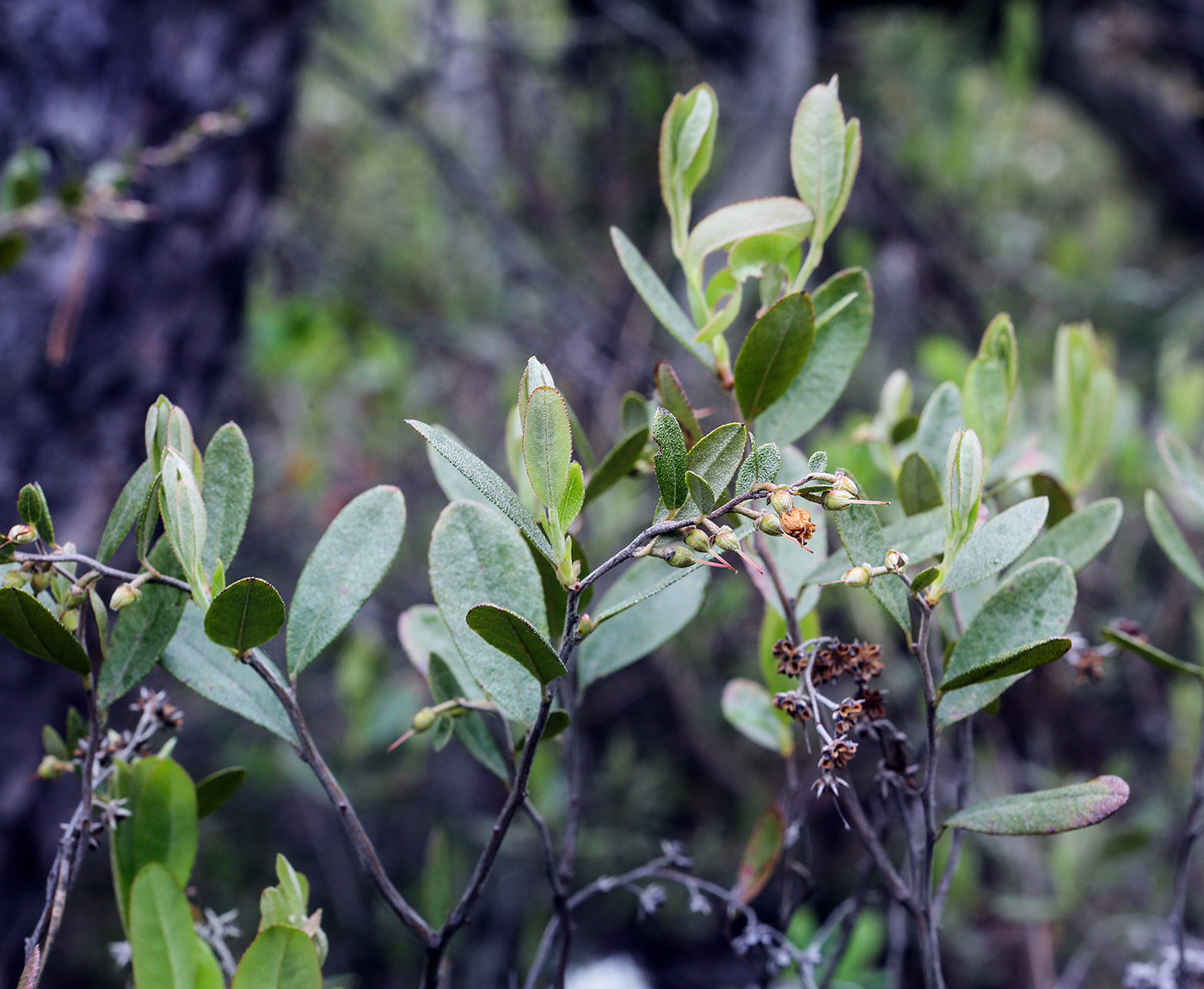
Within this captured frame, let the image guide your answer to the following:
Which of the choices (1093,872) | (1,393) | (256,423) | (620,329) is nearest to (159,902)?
(1,393)

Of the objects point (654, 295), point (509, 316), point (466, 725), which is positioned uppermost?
point (654, 295)

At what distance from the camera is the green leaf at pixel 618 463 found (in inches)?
15.9

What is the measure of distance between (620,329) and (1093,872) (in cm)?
137

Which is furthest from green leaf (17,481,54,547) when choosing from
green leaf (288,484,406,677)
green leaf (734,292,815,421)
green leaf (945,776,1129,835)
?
green leaf (945,776,1129,835)

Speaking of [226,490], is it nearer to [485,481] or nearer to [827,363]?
[485,481]

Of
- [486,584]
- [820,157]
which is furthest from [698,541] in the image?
[820,157]

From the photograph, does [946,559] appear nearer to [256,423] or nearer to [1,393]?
[1,393]

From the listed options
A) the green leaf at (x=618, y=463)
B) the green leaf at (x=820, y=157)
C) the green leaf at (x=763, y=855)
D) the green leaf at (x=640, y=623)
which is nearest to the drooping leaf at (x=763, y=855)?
the green leaf at (x=763, y=855)

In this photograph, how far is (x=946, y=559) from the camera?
354 mm

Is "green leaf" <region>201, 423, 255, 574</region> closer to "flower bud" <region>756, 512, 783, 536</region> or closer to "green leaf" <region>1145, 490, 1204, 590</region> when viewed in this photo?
"flower bud" <region>756, 512, 783, 536</region>

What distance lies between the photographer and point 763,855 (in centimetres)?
50

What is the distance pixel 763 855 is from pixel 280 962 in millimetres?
285

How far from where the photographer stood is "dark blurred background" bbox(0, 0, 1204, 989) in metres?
1.10

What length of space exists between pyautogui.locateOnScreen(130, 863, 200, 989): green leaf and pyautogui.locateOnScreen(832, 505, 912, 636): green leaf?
0.32 meters
